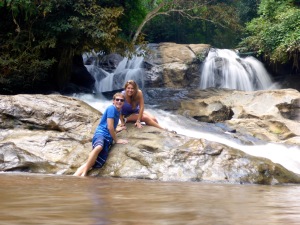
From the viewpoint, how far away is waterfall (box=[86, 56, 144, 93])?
18.4 metres

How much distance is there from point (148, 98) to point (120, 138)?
817 cm

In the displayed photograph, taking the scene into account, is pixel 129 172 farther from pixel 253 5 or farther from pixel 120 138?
pixel 253 5

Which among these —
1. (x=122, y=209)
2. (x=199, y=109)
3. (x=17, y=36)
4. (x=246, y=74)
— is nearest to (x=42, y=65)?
(x=17, y=36)

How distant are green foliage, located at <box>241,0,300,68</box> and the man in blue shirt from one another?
1298 centimetres

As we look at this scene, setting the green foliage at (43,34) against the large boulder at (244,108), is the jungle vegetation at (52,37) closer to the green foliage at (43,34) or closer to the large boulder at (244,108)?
the green foliage at (43,34)

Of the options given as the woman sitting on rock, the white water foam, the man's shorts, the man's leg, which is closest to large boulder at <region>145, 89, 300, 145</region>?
the white water foam

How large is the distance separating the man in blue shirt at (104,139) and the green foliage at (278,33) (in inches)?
511

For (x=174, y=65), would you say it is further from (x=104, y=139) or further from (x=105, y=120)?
(x=104, y=139)

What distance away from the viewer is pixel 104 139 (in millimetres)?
6824

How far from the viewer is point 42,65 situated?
532 inches

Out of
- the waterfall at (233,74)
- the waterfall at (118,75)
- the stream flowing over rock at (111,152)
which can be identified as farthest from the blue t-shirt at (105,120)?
the waterfall at (233,74)

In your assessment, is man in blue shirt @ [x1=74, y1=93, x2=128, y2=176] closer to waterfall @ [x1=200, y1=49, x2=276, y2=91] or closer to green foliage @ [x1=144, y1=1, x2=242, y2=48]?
waterfall @ [x1=200, y1=49, x2=276, y2=91]

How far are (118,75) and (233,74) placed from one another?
202 inches

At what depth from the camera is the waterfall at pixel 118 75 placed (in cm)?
1844
